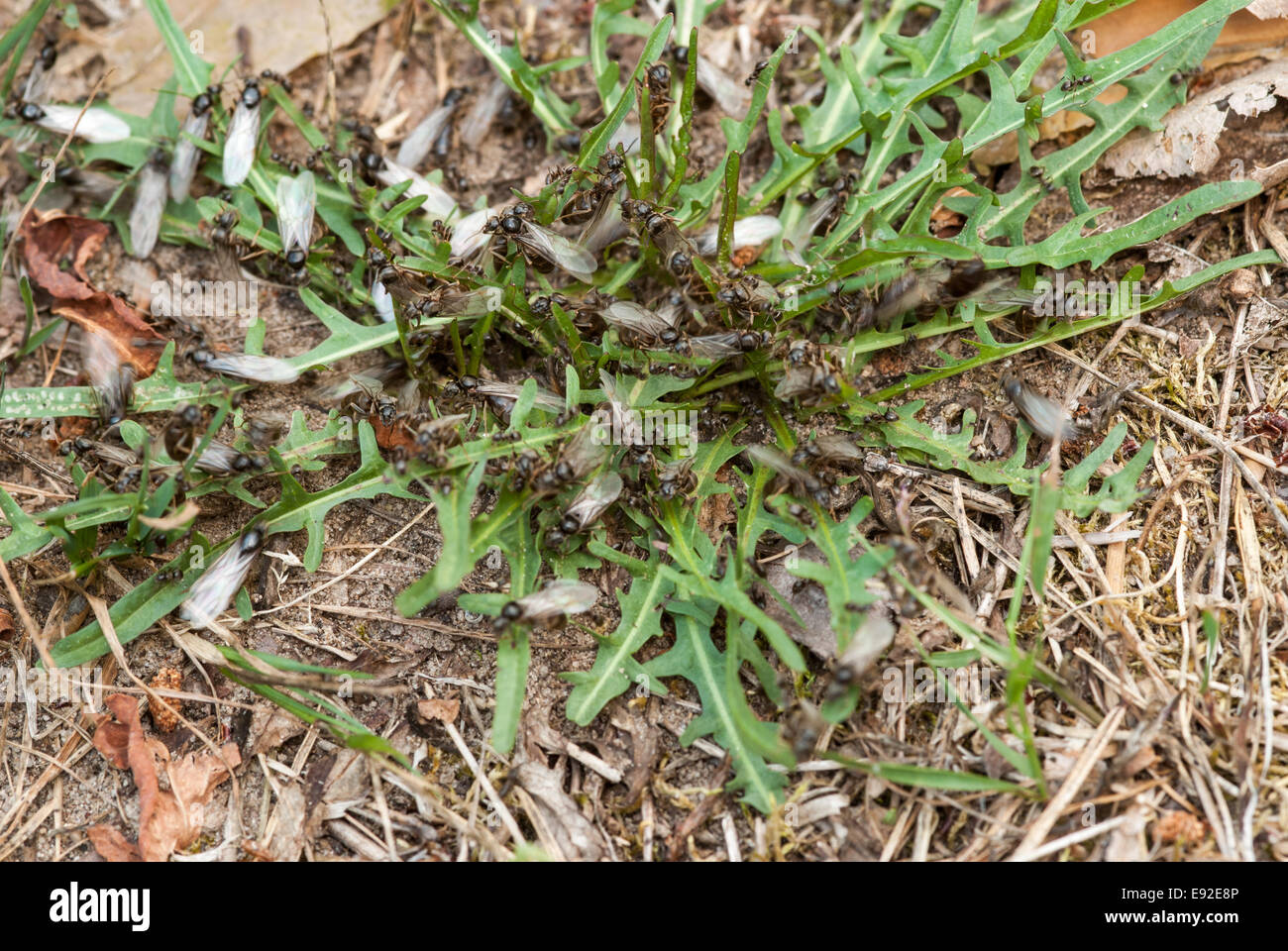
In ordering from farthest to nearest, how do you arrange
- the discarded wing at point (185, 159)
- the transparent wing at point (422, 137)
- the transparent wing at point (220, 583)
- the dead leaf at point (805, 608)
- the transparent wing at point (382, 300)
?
the transparent wing at point (422, 137), the discarded wing at point (185, 159), the transparent wing at point (382, 300), the transparent wing at point (220, 583), the dead leaf at point (805, 608)

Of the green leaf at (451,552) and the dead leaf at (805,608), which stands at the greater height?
the green leaf at (451,552)

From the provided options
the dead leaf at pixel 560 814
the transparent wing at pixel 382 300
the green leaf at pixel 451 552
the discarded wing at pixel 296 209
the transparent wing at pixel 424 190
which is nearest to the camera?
the green leaf at pixel 451 552

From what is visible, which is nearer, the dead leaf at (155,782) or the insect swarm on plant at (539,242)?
the dead leaf at (155,782)

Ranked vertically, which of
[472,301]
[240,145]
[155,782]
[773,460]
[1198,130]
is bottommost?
[155,782]

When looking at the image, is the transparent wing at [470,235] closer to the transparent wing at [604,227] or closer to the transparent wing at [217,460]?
the transparent wing at [604,227]

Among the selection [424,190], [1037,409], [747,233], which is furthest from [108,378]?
[1037,409]

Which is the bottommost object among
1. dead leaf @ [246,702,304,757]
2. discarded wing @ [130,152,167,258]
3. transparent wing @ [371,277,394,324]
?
dead leaf @ [246,702,304,757]

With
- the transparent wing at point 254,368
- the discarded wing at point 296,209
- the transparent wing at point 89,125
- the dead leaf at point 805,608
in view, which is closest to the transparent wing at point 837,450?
the dead leaf at point 805,608

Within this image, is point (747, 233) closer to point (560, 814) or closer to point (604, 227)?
point (604, 227)

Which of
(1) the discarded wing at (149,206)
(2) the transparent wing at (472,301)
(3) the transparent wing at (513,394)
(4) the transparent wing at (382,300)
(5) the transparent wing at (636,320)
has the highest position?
(1) the discarded wing at (149,206)

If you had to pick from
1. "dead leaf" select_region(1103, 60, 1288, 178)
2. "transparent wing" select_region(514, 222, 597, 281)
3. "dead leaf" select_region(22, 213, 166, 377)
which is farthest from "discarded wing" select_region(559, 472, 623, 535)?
"dead leaf" select_region(1103, 60, 1288, 178)

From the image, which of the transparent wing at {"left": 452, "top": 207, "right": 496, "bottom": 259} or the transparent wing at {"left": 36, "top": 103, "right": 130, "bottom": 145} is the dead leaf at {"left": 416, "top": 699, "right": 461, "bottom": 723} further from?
the transparent wing at {"left": 36, "top": 103, "right": 130, "bottom": 145}

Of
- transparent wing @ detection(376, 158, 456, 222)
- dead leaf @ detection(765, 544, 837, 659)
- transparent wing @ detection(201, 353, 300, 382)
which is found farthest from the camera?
transparent wing @ detection(376, 158, 456, 222)
